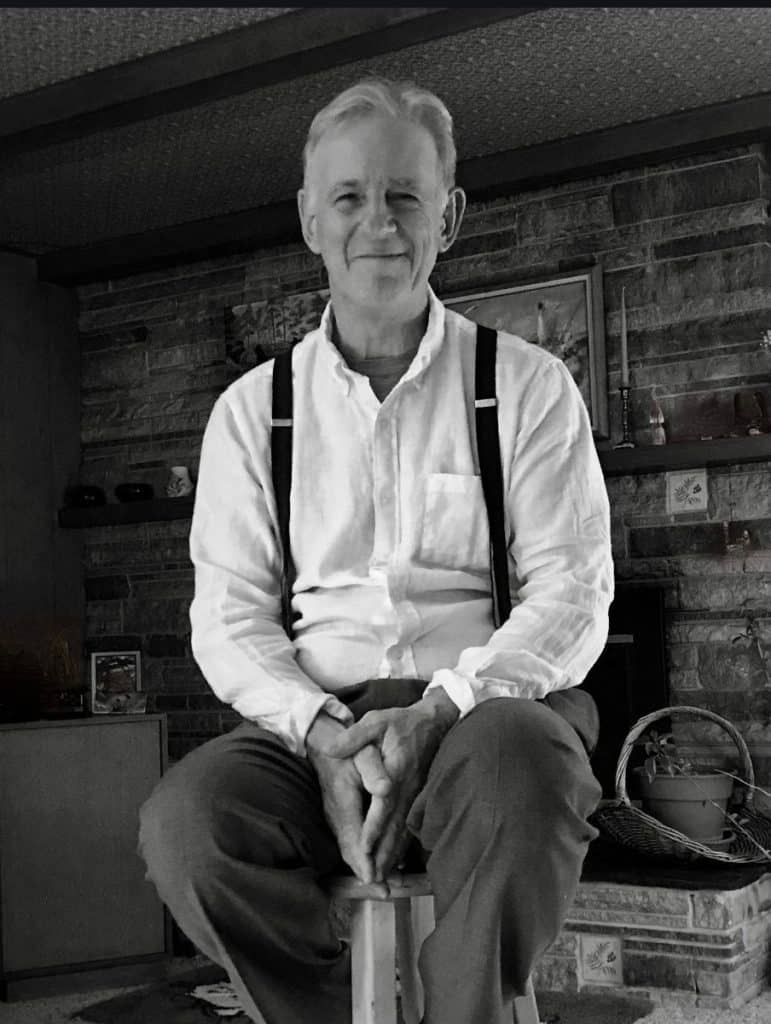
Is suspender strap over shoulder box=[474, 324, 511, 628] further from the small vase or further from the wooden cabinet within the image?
the small vase

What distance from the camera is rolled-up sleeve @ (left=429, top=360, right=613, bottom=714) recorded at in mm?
1585

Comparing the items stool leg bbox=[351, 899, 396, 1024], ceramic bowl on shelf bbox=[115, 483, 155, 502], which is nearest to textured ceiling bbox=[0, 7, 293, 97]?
ceramic bowl on shelf bbox=[115, 483, 155, 502]

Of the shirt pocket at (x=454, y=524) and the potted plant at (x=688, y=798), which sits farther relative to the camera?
the potted plant at (x=688, y=798)

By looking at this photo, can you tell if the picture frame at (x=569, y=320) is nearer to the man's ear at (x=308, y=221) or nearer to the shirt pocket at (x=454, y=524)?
the man's ear at (x=308, y=221)

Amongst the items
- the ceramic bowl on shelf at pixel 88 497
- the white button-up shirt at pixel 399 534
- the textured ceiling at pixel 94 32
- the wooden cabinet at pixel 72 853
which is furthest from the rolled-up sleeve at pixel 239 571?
the ceramic bowl on shelf at pixel 88 497

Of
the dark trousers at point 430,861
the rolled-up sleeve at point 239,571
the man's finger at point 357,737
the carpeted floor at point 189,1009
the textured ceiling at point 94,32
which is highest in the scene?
the textured ceiling at point 94,32

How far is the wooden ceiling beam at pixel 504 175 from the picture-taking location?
12.9 feet

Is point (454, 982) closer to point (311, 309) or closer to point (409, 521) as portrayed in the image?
point (409, 521)

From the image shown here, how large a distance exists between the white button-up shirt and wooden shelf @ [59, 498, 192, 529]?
3086 millimetres

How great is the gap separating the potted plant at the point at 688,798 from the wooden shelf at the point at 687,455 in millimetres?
881

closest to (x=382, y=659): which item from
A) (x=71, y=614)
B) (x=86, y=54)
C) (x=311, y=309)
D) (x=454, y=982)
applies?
(x=454, y=982)

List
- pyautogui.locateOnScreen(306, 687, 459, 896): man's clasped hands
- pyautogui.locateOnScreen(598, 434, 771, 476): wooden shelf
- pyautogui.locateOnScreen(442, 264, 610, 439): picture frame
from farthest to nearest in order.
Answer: pyautogui.locateOnScreen(442, 264, 610, 439): picture frame < pyautogui.locateOnScreen(598, 434, 771, 476): wooden shelf < pyautogui.locateOnScreen(306, 687, 459, 896): man's clasped hands

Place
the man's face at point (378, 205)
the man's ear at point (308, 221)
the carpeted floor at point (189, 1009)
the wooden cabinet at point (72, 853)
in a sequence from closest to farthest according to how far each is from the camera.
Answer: the man's face at point (378, 205) < the man's ear at point (308, 221) < the carpeted floor at point (189, 1009) < the wooden cabinet at point (72, 853)

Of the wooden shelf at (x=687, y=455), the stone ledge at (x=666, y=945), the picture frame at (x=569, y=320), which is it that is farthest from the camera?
the picture frame at (x=569, y=320)
